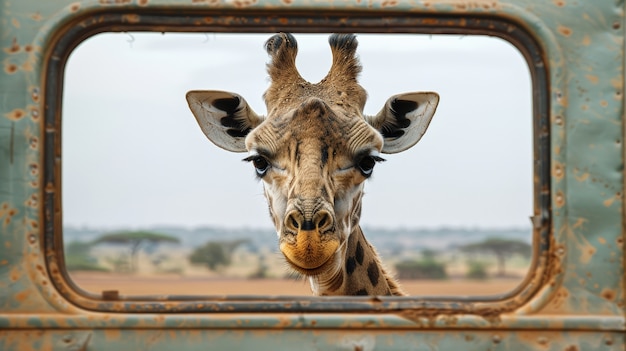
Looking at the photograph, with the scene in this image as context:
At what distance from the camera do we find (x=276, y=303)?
2.53 m

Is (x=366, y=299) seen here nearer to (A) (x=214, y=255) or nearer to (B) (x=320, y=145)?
(B) (x=320, y=145)

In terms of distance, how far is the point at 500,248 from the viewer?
214 ft

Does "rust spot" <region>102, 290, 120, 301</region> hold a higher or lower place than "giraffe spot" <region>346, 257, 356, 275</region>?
lower

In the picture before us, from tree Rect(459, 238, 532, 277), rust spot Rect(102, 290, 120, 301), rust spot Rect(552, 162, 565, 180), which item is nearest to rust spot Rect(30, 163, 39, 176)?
rust spot Rect(102, 290, 120, 301)

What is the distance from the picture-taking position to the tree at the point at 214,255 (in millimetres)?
57088

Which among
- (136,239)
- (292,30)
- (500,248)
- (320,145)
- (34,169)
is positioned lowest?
(34,169)

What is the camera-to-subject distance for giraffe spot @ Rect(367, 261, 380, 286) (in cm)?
448

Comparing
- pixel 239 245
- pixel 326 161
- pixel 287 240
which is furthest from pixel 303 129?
pixel 239 245

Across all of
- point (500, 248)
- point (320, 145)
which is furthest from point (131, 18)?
point (500, 248)

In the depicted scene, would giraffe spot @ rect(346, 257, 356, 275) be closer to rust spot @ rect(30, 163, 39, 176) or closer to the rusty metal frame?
the rusty metal frame

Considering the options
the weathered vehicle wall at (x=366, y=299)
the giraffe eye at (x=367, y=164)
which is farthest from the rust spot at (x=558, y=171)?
the giraffe eye at (x=367, y=164)

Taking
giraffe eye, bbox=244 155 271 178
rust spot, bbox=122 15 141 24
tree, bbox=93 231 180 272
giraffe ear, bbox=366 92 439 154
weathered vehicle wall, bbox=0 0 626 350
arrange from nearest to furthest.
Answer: weathered vehicle wall, bbox=0 0 626 350 < rust spot, bbox=122 15 141 24 < giraffe eye, bbox=244 155 271 178 < giraffe ear, bbox=366 92 439 154 < tree, bbox=93 231 180 272

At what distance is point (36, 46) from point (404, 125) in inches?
91.0

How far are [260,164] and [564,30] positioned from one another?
190cm
